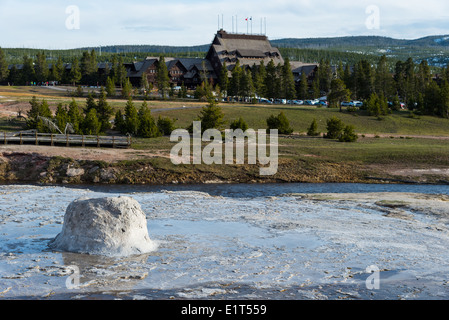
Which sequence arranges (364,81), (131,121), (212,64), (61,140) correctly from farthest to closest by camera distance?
(212,64) → (364,81) → (131,121) → (61,140)

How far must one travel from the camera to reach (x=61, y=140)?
4612 cm

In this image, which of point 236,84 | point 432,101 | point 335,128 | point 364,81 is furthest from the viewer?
point 364,81

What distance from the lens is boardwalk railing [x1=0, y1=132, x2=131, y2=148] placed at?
45.0 m

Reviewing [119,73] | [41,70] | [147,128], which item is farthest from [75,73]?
[147,128]

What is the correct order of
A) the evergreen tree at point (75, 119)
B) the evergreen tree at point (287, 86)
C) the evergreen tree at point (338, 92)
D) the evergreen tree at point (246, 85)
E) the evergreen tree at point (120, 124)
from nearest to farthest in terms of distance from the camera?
the evergreen tree at point (75, 119) → the evergreen tree at point (120, 124) → the evergreen tree at point (338, 92) → the evergreen tree at point (246, 85) → the evergreen tree at point (287, 86)

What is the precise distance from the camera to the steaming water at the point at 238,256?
13.6m

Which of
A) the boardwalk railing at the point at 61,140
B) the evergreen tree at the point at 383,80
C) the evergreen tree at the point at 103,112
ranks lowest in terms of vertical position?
the boardwalk railing at the point at 61,140

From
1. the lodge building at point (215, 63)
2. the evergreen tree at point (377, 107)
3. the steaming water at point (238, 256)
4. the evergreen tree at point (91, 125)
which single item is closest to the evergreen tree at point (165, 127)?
the evergreen tree at point (91, 125)

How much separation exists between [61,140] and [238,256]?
33.7 meters

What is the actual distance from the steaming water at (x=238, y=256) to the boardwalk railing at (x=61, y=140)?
20.2m

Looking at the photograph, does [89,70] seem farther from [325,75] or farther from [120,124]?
[120,124]

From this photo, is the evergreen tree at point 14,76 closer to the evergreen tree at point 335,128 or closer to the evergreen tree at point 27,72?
the evergreen tree at point 27,72

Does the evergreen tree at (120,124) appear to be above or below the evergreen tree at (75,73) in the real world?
below

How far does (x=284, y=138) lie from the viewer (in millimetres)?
58750
